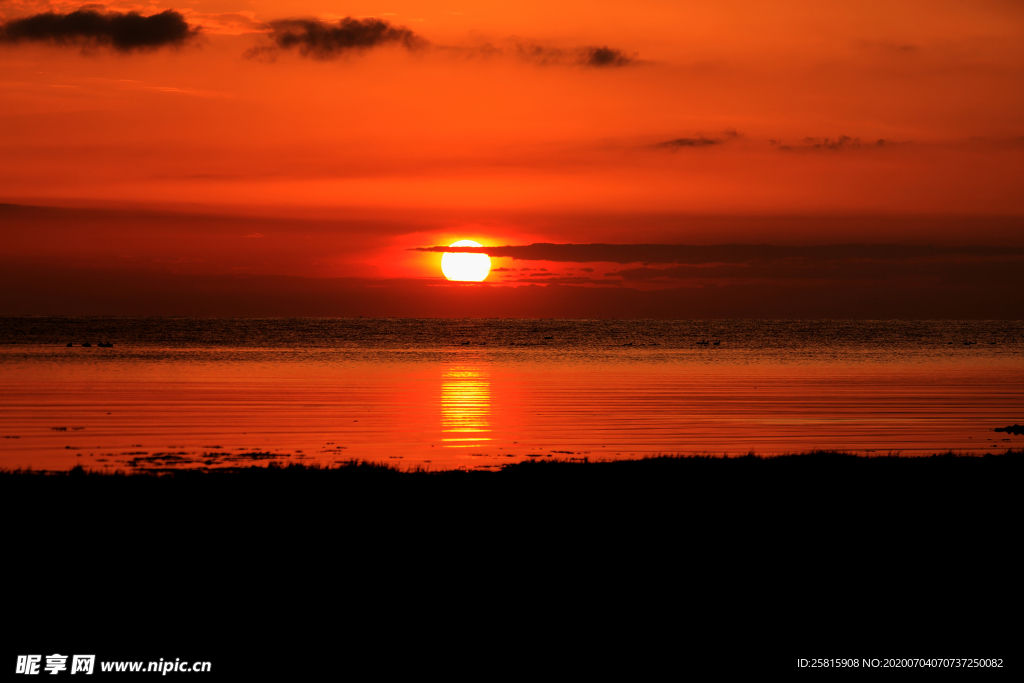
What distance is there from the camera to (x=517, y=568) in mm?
10641

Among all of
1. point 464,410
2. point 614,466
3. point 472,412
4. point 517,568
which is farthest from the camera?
point 464,410

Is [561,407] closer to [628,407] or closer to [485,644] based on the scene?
[628,407]

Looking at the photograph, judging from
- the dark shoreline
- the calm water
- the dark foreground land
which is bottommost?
the dark foreground land

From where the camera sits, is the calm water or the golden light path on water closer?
the calm water

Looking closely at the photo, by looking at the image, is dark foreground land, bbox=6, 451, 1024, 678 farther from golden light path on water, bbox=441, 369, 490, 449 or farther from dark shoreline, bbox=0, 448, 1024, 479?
golden light path on water, bbox=441, 369, 490, 449

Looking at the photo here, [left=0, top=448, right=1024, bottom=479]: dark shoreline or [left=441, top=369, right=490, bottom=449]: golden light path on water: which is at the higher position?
[left=441, top=369, right=490, bottom=449]: golden light path on water

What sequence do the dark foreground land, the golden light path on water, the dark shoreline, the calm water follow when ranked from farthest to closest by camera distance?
the golden light path on water
the calm water
the dark shoreline
the dark foreground land

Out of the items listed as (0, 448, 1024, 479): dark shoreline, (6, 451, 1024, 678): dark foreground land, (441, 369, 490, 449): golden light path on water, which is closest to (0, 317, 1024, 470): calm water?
(441, 369, 490, 449): golden light path on water

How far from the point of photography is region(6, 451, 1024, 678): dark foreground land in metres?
8.40

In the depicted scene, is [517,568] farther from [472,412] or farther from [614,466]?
[472,412]

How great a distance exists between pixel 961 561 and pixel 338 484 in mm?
9820

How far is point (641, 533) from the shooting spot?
1230 centimetres

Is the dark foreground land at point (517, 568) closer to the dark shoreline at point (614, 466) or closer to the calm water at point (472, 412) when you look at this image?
the dark shoreline at point (614, 466)

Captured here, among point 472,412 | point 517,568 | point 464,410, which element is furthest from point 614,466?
point 464,410
